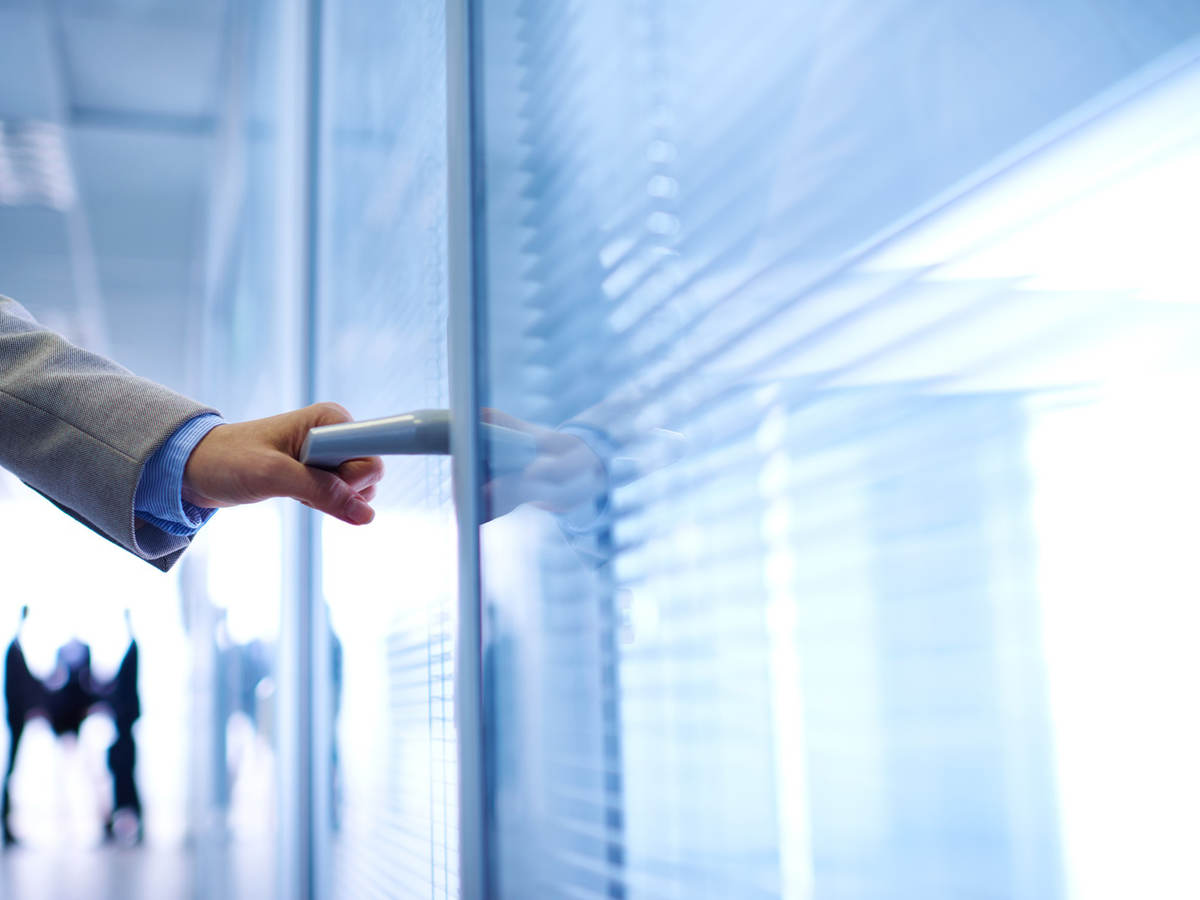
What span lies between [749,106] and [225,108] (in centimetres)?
271

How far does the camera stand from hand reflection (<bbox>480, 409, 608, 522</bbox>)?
1.65 ft

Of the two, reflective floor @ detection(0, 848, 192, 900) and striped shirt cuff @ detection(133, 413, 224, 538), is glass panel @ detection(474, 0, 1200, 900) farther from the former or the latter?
reflective floor @ detection(0, 848, 192, 900)

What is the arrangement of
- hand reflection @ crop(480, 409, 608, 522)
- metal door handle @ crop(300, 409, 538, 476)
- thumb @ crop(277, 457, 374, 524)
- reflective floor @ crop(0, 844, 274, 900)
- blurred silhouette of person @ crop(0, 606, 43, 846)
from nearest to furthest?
1. hand reflection @ crop(480, 409, 608, 522)
2. metal door handle @ crop(300, 409, 538, 476)
3. thumb @ crop(277, 457, 374, 524)
4. reflective floor @ crop(0, 844, 274, 900)
5. blurred silhouette of person @ crop(0, 606, 43, 846)

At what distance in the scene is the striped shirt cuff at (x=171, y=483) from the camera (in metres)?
0.90

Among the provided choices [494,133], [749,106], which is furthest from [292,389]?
[749,106]

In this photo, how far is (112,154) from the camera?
10.2 ft

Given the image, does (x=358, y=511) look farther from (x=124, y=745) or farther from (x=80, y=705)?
(x=80, y=705)

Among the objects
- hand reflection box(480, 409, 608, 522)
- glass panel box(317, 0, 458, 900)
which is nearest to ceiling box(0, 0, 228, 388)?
glass panel box(317, 0, 458, 900)

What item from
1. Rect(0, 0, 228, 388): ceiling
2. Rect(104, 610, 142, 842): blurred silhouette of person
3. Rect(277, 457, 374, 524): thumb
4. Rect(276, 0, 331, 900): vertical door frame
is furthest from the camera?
Rect(104, 610, 142, 842): blurred silhouette of person

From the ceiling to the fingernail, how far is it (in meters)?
2.14

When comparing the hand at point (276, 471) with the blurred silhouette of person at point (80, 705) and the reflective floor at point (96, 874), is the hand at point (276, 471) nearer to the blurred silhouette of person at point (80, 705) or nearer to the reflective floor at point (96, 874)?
the reflective floor at point (96, 874)

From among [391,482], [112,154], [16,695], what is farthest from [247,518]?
[16,695]

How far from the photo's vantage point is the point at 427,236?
84 centimetres

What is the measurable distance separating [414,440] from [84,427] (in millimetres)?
433
